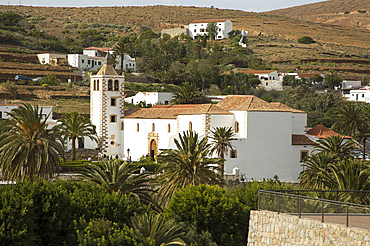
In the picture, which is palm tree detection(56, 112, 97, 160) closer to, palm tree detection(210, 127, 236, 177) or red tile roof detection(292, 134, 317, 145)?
palm tree detection(210, 127, 236, 177)

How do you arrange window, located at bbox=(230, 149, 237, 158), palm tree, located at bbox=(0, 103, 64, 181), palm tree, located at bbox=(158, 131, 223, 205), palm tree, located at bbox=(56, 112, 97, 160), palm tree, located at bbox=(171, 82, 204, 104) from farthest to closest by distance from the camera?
1. palm tree, located at bbox=(171, 82, 204, 104)
2. palm tree, located at bbox=(56, 112, 97, 160)
3. window, located at bbox=(230, 149, 237, 158)
4. palm tree, located at bbox=(158, 131, 223, 205)
5. palm tree, located at bbox=(0, 103, 64, 181)

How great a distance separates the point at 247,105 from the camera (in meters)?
43.6

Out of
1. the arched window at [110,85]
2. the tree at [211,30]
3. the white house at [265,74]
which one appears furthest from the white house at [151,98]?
the tree at [211,30]

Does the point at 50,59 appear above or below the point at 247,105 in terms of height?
above

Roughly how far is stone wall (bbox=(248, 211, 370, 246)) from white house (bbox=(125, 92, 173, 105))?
50.2m

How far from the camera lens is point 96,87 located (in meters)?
53.8

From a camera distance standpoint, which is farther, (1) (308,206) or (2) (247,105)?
(2) (247,105)

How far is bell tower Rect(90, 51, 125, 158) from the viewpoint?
52.8 meters

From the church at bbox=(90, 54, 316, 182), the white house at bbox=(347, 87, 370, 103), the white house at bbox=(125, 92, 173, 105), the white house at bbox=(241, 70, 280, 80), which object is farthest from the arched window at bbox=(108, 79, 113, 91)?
the white house at bbox=(241, 70, 280, 80)

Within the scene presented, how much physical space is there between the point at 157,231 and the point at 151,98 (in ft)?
161

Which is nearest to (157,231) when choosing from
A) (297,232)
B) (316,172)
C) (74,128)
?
(297,232)

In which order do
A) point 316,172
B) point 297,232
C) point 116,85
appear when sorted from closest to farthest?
point 297,232 → point 316,172 → point 116,85

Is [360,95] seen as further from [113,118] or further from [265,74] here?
[113,118]

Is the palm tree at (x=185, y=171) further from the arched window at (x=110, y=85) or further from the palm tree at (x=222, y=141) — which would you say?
the arched window at (x=110, y=85)
